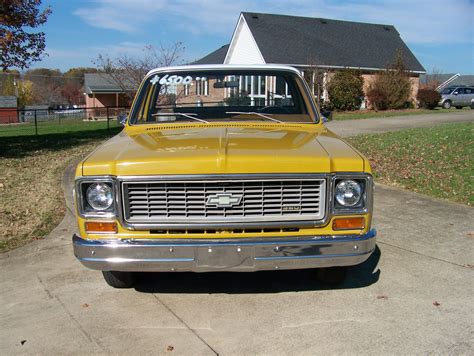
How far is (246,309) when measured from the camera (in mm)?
3637

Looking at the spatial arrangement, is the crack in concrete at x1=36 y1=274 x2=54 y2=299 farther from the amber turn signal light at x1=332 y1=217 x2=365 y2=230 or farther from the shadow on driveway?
the amber turn signal light at x1=332 y1=217 x2=365 y2=230

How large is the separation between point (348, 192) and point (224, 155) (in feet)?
2.96

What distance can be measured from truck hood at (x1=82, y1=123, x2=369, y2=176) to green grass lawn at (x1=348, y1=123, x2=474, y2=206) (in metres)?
4.28

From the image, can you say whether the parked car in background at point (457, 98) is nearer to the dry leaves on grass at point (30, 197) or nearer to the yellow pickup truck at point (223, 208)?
the dry leaves on grass at point (30, 197)

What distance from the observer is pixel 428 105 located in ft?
99.5

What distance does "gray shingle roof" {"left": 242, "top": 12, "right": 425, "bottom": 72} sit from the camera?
29547 millimetres

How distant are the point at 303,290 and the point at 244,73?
2.32 meters

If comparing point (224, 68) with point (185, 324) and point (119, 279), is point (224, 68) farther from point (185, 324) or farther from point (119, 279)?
point (185, 324)

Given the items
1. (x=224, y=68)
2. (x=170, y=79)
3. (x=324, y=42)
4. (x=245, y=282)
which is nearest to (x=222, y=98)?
(x=224, y=68)

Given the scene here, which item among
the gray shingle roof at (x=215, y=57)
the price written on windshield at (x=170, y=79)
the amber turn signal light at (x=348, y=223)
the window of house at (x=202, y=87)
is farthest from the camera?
the gray shingle roof at (x=215, y=57)

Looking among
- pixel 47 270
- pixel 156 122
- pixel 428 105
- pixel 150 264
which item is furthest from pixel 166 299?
pixel 428 105

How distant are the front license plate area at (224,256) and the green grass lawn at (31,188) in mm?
2965

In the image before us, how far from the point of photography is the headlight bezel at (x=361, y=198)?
10.8ft

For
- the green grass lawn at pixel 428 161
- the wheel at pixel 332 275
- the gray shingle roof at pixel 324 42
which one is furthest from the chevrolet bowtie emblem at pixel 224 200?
the gray shingle roof at pixel 324 42
